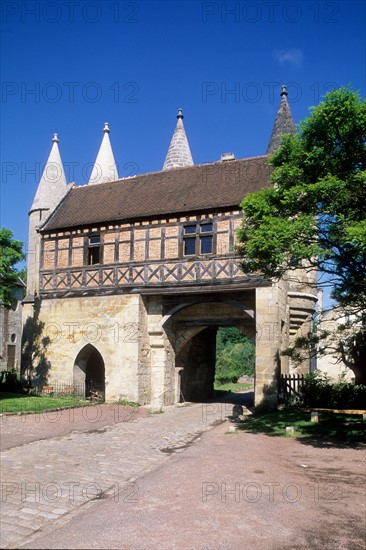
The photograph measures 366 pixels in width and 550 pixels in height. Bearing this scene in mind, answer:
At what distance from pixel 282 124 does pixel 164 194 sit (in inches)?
234

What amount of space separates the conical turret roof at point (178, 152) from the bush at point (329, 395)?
1541 cm

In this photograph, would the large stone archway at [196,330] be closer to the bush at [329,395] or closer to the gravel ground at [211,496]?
the bush at [329,395]

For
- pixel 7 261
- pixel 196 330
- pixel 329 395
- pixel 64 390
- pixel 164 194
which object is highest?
pixel 164 194

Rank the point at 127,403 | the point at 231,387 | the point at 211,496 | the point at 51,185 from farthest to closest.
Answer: the point at 231,387 → the point at 51,185 → the point at 127,403 → the point at 211,496

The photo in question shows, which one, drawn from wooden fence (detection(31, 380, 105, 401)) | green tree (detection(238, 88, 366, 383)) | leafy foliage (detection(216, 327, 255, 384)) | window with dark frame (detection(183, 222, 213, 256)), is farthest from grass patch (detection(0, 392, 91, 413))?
leafy foliage (detection(216, 327, 255, 384))

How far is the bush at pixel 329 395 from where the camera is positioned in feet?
46.0

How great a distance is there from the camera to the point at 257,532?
505 cm

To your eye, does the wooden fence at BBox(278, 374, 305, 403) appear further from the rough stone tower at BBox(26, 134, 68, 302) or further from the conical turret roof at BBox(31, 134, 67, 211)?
the conical turret roof at BBox(31, 134, 67, 211)

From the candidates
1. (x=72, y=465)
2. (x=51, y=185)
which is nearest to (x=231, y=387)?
(x=51, y=185)

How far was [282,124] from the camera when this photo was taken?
19250mm

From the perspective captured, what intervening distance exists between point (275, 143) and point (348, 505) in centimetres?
1548

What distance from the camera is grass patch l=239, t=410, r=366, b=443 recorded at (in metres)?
10.7

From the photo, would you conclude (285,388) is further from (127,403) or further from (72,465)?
(72,465)

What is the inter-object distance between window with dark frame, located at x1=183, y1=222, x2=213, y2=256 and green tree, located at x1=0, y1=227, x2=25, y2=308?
5.78 metres
